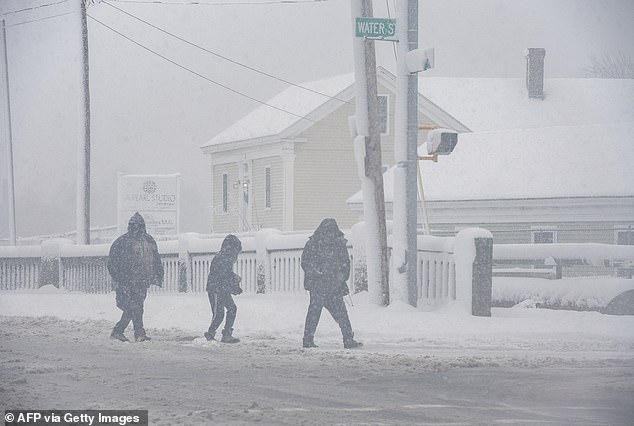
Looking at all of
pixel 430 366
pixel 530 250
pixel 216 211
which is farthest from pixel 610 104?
pixel 430 366

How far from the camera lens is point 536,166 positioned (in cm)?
3294

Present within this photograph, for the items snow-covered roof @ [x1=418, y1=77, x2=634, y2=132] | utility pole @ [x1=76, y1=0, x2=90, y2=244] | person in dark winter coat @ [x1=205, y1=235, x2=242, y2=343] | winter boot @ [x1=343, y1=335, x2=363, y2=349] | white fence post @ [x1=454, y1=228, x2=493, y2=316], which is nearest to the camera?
winter boot @ [x1=343, y1=335, x2=363, y2=349]

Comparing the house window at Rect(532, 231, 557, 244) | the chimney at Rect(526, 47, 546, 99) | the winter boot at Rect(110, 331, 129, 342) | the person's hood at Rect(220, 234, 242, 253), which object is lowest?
the winter boot at Rect(110, 331, 129, 342)

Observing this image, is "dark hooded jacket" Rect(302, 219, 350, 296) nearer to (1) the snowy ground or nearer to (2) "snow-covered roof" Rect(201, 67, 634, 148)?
(1) the snowy ground

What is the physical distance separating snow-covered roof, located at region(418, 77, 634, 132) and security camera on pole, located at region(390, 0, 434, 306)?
25679 millimetres

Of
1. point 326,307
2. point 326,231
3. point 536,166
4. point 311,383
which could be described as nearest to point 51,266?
point 536,166

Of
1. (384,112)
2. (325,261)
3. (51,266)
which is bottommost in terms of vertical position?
(51,266)

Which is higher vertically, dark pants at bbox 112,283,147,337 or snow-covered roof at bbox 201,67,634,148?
snow-covered roof at bbox 201,67,634,148

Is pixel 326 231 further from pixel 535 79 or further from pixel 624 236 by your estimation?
pixel 535 79

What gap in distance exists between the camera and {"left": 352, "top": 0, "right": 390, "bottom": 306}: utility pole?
18.3 metres

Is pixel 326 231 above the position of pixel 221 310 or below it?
above

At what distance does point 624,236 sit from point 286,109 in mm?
17913

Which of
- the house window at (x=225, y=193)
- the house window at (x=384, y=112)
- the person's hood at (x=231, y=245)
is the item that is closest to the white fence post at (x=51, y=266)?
the person's hood at (x=231, y=245)

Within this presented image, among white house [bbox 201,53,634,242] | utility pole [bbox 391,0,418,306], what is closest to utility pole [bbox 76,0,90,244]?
white house [bbox 201,53,634,242]
